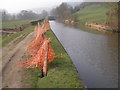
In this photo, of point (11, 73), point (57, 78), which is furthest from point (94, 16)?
point (57, 78)

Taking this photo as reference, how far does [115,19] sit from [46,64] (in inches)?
1803

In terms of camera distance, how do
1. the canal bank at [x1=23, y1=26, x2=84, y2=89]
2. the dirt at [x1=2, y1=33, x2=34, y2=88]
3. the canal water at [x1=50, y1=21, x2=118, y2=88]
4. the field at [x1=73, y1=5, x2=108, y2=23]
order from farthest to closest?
the field at [x1=73, y1=5, x2=108, y2=23] → the canal water at [x1=50, y1=21, x2=118, y2=88] → the dirt at [x1=2, y1=33, x2=34, y2=88] → the canal bank at [x1=23, y1=26, x2=84, y2=89]

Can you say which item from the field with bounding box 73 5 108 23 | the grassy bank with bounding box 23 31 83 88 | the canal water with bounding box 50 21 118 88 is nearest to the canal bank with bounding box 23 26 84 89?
the grassy bank with bounding box 23 31 83 88

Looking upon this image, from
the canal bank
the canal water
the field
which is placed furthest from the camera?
the field

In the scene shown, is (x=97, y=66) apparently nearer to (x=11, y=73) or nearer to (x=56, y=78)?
(x=56, y=78)

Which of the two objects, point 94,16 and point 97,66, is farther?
point 94,16

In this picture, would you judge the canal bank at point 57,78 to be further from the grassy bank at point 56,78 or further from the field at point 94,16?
the field at point 94,16

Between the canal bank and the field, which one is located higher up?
the field

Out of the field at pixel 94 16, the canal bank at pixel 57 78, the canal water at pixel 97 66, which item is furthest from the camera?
the field at pixel 94 16

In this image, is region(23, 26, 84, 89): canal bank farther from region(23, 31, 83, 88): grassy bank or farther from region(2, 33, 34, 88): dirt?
region(2, 33, 34, 88): dirt

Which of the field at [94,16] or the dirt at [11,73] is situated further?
the field at [94,16]

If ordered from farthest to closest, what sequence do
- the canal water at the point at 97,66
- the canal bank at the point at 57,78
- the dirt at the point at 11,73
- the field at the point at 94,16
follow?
the field at the point at 94,16
the canal water at the point at 97,66
the dirt at the point at 11,73
the canal bank at the point at 57,78

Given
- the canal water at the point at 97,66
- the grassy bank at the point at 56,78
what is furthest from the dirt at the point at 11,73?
the canal water at the point at 97,66

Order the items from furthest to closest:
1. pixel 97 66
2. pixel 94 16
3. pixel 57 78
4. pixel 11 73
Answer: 1. pixel 94 16
2. pixel 97 66
3. pixel 11 73
4. pixel 57 78
